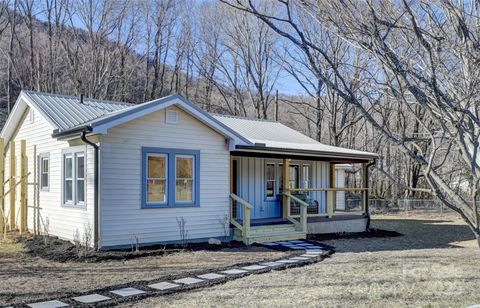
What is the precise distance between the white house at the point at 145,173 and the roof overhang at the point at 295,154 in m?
0.04

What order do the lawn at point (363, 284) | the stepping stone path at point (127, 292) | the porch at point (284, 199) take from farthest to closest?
the porch at point (284, 199) < the stepping stone path at point (127, 292) < the lawn at point (363, 284)

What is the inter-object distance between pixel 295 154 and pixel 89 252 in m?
6.97

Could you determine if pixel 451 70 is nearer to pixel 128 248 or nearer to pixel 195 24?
pixel 128 248

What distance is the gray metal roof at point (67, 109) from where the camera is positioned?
11344 millimetres

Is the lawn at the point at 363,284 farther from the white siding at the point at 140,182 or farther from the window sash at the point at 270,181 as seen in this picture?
the window sash at the point at 270,181

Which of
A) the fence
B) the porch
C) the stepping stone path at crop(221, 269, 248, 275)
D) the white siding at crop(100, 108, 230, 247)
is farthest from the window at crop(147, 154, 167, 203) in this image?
the fence

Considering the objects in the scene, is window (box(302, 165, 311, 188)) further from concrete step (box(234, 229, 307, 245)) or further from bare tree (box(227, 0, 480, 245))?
bare tree (box(227, 0, 480, 245))

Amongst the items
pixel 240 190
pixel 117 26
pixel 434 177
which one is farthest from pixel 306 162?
pixel 117 26

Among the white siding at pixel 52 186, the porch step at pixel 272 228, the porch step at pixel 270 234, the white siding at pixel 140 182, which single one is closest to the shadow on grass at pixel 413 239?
the porch step at pixel 270 234

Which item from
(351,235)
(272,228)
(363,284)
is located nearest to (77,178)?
(272,228)

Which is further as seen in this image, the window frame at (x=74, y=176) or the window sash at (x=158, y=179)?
the window sash at (x=158, y=179)

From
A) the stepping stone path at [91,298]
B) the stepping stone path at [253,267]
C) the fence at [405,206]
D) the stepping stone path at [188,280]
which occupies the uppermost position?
the stepping stone path at [91,298]

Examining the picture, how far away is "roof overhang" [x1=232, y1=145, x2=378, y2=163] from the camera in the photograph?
503 inches

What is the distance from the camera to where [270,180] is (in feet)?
50.2
